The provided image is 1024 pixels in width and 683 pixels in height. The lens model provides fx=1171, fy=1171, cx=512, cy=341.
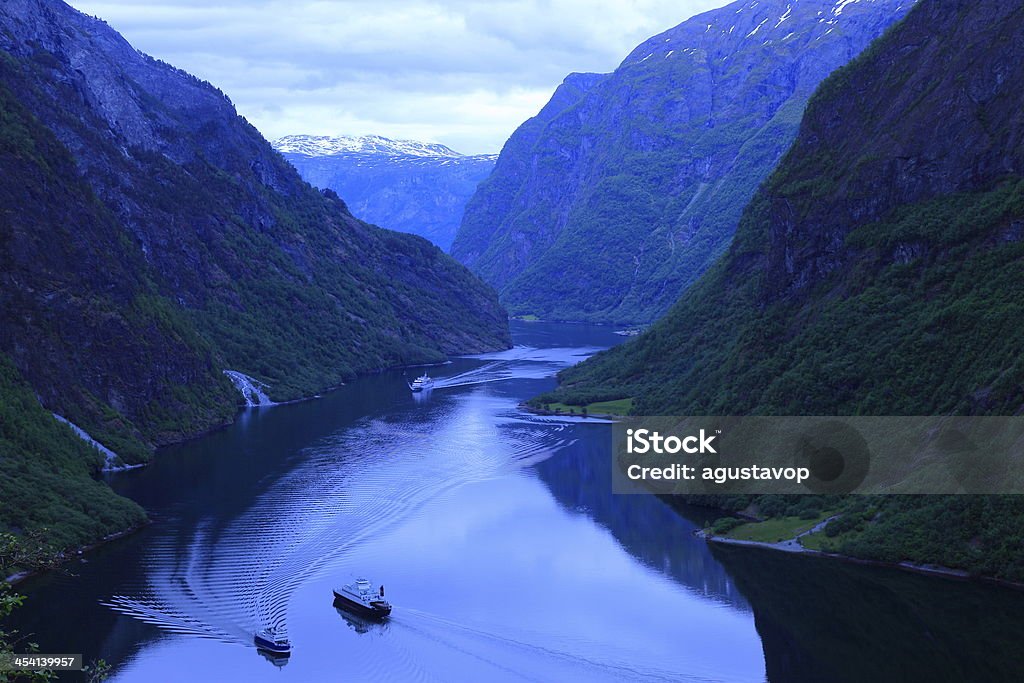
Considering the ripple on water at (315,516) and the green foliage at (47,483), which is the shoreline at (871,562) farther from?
the green foliage at (47,483)

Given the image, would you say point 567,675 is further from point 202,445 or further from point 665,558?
point 202,445

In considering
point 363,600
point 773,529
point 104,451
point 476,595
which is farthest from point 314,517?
point 773,529

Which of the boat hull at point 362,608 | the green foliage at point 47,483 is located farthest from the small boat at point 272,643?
the green foliage at point 47,483

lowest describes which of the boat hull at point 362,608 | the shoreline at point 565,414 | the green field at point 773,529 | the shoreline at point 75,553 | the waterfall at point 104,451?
the boat hull at point 362,608

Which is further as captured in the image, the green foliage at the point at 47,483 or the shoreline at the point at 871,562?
the green foliage at the point at 47,483

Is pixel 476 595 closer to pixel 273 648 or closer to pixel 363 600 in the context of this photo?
pixel 363 600

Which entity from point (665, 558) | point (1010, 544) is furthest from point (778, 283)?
point (1010, 544)

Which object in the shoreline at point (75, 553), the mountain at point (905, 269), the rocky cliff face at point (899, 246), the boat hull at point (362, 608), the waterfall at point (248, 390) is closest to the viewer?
the boat hull at point (362, 608)
